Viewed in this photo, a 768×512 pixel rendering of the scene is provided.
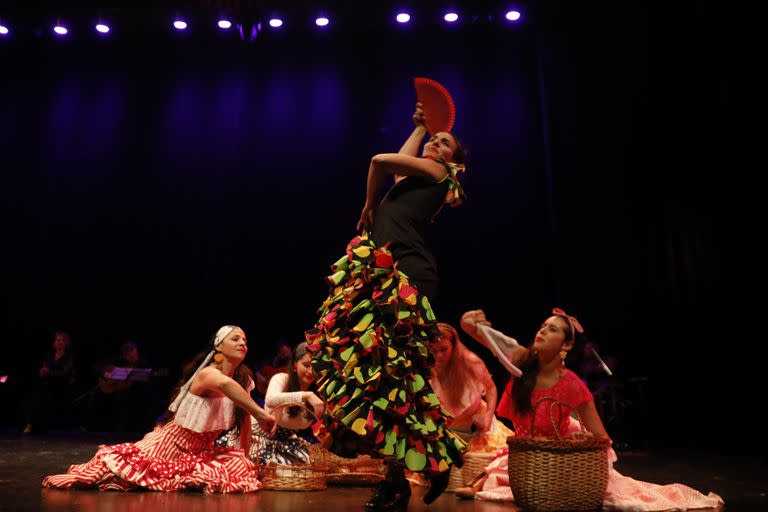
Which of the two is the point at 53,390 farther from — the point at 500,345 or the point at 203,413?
the point at 500,345

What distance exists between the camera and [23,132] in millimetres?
7828

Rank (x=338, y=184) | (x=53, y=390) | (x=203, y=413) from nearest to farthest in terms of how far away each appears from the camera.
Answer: (x=203, y=413) < (x=53, y=390) < (x=338, y=184)

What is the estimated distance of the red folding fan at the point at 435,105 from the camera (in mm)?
2605

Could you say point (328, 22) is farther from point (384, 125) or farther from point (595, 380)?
point (595, 380)

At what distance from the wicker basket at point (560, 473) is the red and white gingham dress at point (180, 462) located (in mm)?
1237

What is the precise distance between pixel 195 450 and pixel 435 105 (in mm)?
1915

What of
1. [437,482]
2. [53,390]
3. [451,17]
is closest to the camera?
[437,482]

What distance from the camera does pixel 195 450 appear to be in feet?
9.96

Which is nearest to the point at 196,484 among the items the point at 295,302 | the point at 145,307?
the point at 295,302

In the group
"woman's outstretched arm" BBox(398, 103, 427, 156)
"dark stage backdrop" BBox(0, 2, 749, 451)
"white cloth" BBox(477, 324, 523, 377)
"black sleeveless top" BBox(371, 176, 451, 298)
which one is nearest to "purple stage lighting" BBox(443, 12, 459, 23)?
"dark stage backdrop" BBox(0, 2, 749, 451)

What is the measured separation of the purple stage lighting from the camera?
7555 millimetres

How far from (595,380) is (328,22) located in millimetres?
5082

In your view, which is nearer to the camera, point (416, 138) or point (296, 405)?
point (416, 138)

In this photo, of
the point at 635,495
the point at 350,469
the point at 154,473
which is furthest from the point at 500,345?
the point at 154,473
